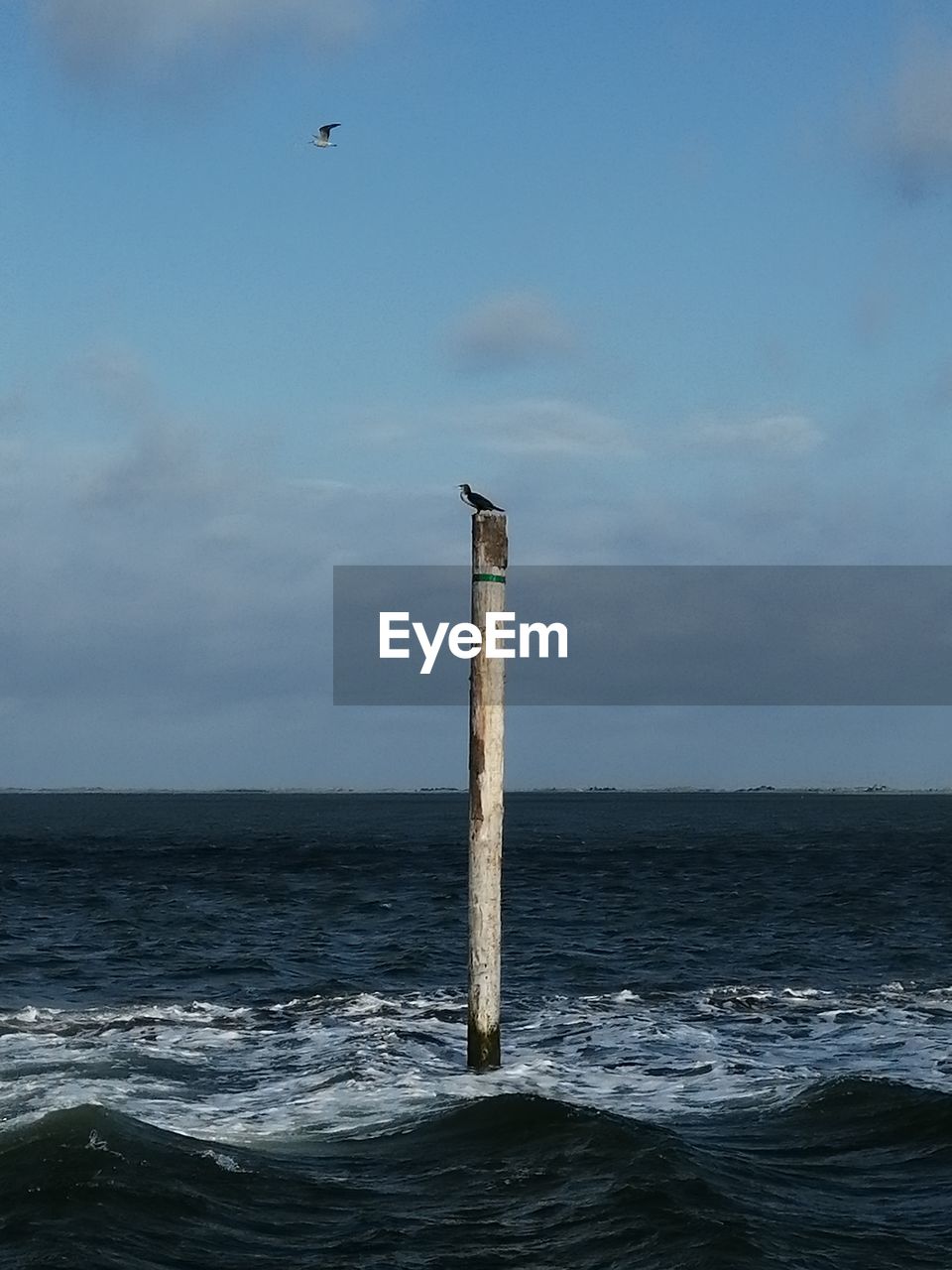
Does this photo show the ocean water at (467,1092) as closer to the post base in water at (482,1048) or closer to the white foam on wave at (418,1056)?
the white foam on wave at (418,1056)

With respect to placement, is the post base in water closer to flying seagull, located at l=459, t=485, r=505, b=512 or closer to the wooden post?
the wooden post

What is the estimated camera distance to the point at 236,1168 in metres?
13.8

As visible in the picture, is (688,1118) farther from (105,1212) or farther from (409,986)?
(409,986)

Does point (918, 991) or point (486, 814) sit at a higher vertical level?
point (486, 814)

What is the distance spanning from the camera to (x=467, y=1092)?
1708 centimetres

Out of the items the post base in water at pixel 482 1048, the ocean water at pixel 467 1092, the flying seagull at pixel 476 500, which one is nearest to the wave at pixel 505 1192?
the ocean water at pixel 467 1092

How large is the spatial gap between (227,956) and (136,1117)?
16.6m

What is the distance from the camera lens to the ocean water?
12.0 m

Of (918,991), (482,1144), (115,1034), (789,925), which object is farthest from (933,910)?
(482,1144)

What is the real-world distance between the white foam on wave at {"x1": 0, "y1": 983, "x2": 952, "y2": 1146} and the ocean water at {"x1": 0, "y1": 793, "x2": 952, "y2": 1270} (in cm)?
8

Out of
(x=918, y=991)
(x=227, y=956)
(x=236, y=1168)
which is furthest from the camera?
(x=227, y=956)

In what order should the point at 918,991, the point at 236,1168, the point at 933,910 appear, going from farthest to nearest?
the point at 933,910
the point at 918,991
the point at 236,1168

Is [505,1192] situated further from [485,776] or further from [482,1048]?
[485,776]

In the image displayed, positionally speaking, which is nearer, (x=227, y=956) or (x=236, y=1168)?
(x=236, y=1168)
